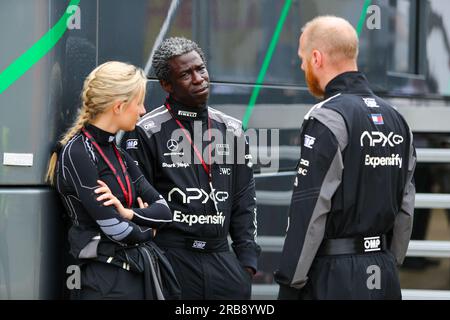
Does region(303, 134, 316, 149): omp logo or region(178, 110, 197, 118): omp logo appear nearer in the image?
region(303, 134, 316, 149): omp logo

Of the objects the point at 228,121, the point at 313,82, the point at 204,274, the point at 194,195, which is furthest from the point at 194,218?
the point at 313,82

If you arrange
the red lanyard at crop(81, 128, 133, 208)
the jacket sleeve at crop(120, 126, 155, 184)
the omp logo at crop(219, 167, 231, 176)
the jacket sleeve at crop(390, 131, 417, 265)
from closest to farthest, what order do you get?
the red lanyard at crop(81, 128, 133, 208) → the jacket sleeve at crop(390, 131, 417, 265) → the jacket sleeve at crop(120, 126, 155, 184) → the omp logo at crop(219, 167, 231, 176)

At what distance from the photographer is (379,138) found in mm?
3189

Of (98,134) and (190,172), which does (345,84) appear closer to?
(190,172)

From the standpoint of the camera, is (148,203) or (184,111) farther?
(184,111)

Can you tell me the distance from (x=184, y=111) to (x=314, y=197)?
0.78m

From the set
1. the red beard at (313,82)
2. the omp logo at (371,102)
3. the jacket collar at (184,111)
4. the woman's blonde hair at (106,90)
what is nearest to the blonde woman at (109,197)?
the woman's blonde hair at (106,90)

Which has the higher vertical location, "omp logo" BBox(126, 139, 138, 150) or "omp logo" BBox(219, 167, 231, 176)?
"omp logo" BBox(126, 139, 138, 150)

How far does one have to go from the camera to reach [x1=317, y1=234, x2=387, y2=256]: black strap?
317cm

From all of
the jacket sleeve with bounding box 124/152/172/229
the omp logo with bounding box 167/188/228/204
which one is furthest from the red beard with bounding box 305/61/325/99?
the jacket sleeve with bounding box 124/152/172/229

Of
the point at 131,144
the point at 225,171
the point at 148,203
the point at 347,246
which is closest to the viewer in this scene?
the point at 347,246

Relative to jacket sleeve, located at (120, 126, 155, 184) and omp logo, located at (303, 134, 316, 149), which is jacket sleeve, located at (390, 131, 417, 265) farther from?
jacket sleeve, located at (120, 126, 155, 184)

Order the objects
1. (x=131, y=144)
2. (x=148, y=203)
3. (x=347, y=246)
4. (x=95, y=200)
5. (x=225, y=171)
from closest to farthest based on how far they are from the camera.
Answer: (x=95, y=200) < (x=347, y=246) < (x=148, y=203) < (x=131, y=144) < (x=225, y=171)

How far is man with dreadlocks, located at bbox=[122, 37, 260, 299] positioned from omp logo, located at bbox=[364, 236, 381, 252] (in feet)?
2.12
